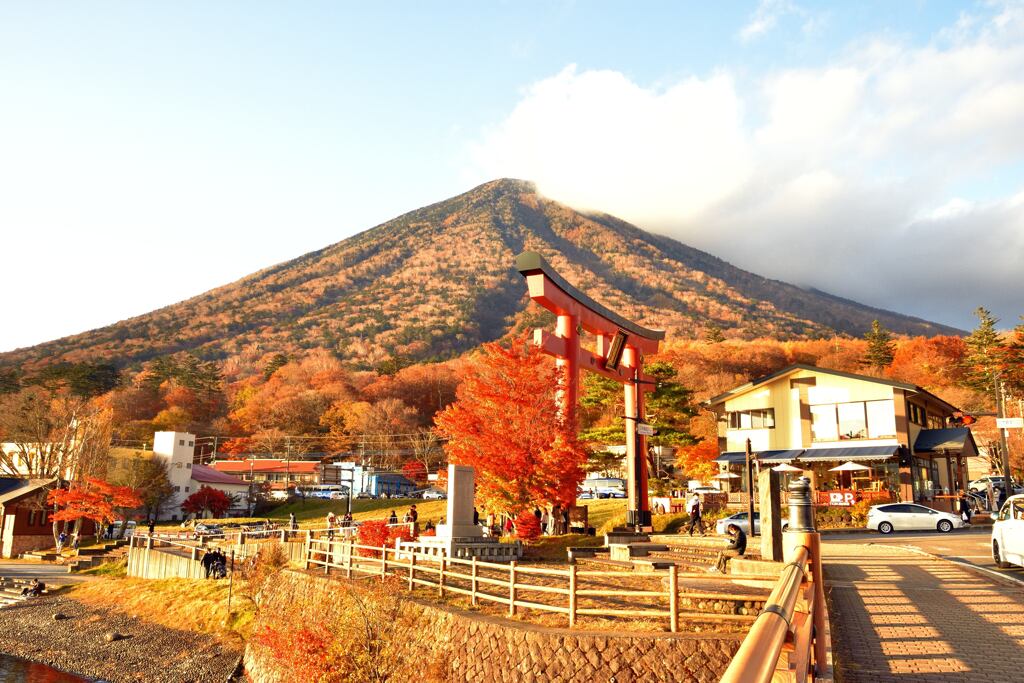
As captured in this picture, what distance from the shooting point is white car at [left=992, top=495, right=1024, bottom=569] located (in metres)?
16.5

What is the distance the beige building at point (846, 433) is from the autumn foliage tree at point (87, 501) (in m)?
37.5

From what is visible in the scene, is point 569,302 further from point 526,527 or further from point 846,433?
point 846,433

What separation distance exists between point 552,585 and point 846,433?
30693mm

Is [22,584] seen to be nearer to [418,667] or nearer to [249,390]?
[418,667]

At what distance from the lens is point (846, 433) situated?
41031 millimetres

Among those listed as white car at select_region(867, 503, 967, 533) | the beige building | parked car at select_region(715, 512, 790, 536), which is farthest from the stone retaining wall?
the beige building

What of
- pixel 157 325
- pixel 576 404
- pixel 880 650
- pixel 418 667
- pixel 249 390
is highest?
pixel 157 325

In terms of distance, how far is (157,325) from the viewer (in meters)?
168

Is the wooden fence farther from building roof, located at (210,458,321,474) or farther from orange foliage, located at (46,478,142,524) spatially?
building roof, located at (210,458,321,474)

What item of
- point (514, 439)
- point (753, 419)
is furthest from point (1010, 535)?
point (753, 419)

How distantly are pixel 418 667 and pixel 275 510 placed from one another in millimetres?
53351

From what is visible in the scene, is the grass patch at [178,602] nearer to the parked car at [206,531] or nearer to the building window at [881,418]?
the parked car at [206,531]

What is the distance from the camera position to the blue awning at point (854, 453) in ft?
124

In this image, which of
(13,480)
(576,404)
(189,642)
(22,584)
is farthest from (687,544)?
(13,480)
